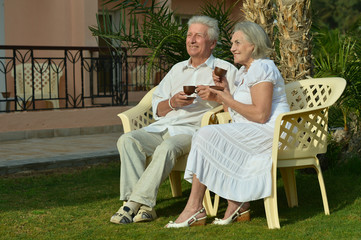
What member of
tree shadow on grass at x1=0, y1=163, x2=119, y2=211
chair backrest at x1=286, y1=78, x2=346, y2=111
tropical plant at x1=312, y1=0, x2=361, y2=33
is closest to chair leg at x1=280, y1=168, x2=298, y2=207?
chair backrest at x1=286, y1=78, x2=346, y2=111

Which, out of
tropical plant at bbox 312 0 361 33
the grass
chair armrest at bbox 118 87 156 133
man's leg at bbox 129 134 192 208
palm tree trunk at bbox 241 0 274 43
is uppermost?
tropical plant at bbox 312 0 361 33

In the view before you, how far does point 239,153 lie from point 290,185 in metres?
0.86

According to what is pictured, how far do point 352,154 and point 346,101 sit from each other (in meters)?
0.62

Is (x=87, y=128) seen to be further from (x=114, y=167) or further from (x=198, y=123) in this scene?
(x=198, y=123)

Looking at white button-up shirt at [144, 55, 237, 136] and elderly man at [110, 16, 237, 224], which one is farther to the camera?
white button-up shirt at [144, 55, 237, 136]

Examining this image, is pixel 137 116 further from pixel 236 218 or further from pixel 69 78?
pixel 69 78

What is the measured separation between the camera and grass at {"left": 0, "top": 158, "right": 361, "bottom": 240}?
13.9 feet

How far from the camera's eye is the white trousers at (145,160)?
181 inches

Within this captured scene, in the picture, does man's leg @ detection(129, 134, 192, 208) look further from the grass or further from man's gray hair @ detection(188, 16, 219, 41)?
man's gray hair @ detection(188, 16, 219, 41)

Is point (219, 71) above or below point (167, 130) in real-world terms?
above

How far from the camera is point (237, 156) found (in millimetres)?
4441

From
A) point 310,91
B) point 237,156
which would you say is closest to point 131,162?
point 237,156

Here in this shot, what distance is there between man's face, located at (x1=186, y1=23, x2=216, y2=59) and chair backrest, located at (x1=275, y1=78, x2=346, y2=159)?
74 cm

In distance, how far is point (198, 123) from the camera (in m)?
5.14
